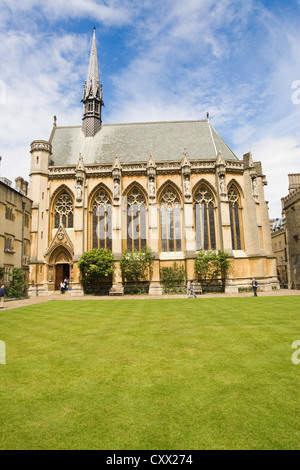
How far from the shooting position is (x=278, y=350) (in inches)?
261

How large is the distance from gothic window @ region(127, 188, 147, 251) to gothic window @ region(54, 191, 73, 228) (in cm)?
673

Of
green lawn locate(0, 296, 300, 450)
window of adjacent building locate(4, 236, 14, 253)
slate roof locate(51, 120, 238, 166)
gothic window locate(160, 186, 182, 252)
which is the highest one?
slate roof locate(51, 120, 238, 166)

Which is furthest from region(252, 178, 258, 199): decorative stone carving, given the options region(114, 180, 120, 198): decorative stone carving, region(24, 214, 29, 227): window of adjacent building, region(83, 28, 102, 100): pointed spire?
region(24, 214, 29, 227): window of adjacent building

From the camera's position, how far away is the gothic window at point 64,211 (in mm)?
32094

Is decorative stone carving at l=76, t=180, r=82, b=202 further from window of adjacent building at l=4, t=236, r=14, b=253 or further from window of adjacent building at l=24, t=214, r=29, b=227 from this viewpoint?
window of adjacent building at l=4, t=236, r=14, b=253

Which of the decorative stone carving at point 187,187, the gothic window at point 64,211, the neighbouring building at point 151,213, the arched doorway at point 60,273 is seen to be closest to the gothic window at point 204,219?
the neighbouring building at point 151,213

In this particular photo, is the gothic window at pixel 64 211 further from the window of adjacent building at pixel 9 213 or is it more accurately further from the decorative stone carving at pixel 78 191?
the window of adjacent building at pixel 9 213

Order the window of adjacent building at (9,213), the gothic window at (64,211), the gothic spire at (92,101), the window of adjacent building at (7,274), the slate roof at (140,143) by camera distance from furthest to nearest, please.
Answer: the gothic spire at (92,101)
the slate roof at (140,143)
the gothic window at (64,211)
the window of adjacent building at (9,213)
the window of adjacent building at (7,274)

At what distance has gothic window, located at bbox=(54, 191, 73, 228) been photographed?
1264 inches

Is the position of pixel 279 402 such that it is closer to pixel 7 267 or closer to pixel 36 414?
pixel 36 414

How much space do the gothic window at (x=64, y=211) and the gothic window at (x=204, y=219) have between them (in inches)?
562

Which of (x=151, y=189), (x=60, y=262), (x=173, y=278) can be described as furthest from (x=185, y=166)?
(x=60, y=262)

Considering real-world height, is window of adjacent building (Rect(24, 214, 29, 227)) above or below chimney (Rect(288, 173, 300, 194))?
below

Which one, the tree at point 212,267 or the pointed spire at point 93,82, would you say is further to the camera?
the pointed spire at point 93,82
